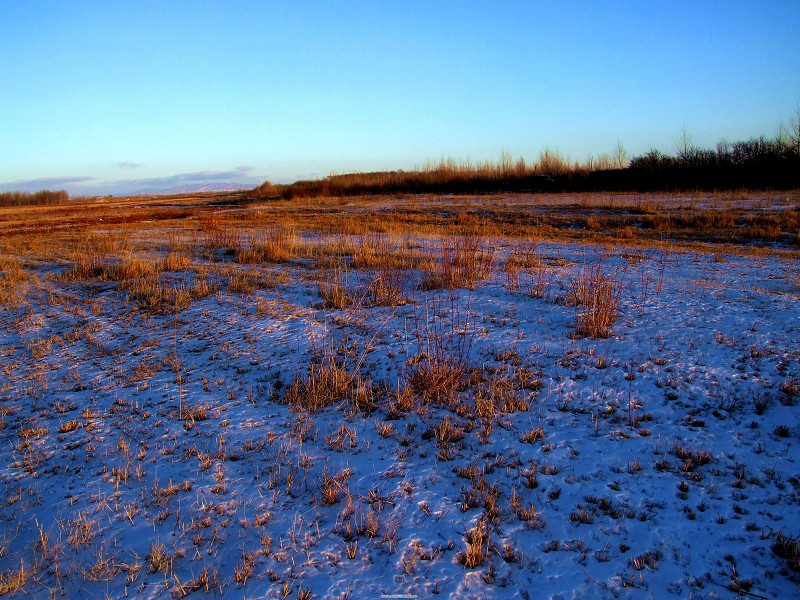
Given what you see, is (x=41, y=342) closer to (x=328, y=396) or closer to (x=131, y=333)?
(x=131, y=333)

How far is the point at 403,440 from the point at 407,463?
0.31 m

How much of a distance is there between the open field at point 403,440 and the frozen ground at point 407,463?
20 mm

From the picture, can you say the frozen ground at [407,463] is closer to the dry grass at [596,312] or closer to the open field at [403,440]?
the open field at [403,440]

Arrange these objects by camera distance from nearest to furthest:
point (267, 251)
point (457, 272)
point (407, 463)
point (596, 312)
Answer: point (407, 463) < point (596, 312) < point (457, 272) < point (267, 251)

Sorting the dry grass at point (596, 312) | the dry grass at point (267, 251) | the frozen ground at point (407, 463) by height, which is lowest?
the frozen ground at point (407, 463)

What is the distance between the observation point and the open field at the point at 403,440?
2.86 metres

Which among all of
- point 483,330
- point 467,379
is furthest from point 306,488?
point 483,330

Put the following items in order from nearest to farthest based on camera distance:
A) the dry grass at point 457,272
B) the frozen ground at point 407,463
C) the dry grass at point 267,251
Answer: the frozen ground at point 407,463
the dry grass at point 457,272
the dry grass at point 267,251

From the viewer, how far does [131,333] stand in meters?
6.86

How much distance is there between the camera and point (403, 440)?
4129 mm

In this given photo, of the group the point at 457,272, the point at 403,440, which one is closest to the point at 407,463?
the point at 403,440

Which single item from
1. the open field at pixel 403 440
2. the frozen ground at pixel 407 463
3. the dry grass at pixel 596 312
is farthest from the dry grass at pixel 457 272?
the dry grass at pixel 596 312

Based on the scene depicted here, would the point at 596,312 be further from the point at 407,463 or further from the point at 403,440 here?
the point at 407,463

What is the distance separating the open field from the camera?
9.37ft
